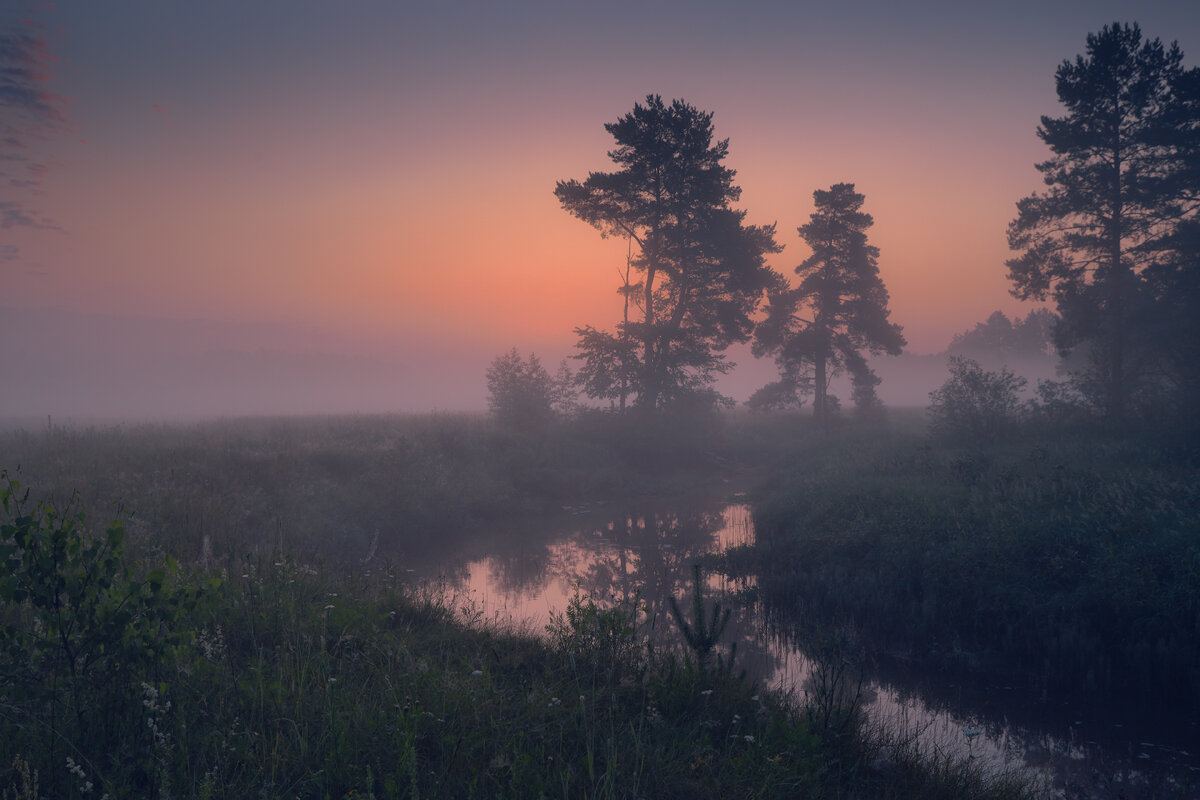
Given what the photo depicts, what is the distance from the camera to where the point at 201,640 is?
4898mm

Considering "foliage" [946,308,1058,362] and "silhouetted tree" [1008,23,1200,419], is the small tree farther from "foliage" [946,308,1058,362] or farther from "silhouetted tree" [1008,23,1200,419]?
"foliage" [946,308,1058,362]

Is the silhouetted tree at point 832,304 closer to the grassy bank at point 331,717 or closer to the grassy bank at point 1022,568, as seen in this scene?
the grassy bank at point 1022,568

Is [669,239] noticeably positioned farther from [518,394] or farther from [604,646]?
[604,646]

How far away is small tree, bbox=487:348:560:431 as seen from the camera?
2694cm

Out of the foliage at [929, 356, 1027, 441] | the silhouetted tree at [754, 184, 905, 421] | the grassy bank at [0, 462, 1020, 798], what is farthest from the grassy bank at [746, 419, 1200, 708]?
the silhouetted tree at [754, 184, 905, 421]

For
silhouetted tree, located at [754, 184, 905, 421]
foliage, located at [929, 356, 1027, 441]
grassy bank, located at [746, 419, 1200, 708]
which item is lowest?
grassy bank, located at [746, 419, 1200, 708]

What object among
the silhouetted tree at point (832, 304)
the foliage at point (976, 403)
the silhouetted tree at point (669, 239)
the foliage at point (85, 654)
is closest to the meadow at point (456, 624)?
the foliage at point (85, 654)

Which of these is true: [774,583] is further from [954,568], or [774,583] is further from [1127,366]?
[1127,366]

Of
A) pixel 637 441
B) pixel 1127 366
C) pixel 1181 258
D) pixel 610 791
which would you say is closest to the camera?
pixel 610 791

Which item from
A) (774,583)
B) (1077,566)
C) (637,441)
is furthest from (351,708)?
(637,441)

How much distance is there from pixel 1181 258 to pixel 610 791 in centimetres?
2705

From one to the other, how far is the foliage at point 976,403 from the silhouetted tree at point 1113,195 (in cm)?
275

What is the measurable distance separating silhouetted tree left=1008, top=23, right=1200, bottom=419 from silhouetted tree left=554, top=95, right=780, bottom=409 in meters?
12.2

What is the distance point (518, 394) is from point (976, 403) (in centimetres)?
1988
